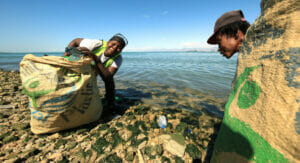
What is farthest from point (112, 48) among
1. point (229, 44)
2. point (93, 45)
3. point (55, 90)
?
point (229, 44)

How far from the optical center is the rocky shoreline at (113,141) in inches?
65.4

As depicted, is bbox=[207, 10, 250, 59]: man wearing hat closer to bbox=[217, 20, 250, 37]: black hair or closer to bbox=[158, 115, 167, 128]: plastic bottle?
bbox=[217, 20, 250, 37]: black hair

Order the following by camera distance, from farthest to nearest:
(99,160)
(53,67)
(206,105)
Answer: (206,105) → (53,67) → (99,160)

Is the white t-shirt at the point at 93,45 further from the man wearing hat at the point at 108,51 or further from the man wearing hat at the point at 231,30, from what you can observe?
the man wearing hat at the point at 231,30

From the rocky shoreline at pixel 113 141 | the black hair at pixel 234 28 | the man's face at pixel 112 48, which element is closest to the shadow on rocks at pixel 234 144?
the rocky shoreline at pixel 113 141

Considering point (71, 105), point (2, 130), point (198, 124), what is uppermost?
point (71, 105)

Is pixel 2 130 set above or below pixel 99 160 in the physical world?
above

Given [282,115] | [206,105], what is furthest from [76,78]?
[206,105]

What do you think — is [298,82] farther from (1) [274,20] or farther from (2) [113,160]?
(2) [113,160]

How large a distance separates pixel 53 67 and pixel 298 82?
2483 mm

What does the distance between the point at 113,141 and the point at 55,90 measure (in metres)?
1.15

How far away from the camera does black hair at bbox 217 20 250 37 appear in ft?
4.21

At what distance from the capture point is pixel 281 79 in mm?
606

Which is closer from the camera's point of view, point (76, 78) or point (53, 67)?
point (53, 67)
